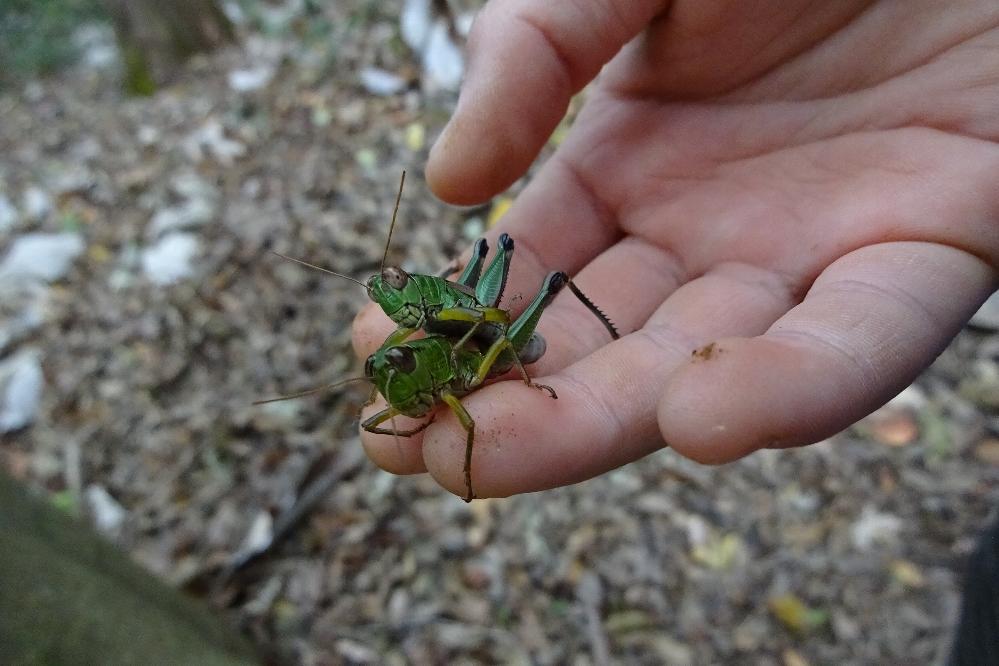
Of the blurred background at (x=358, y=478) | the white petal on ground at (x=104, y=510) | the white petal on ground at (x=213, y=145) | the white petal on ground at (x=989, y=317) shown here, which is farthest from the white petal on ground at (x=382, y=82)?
the white petal on ground at (x=989, y=317)

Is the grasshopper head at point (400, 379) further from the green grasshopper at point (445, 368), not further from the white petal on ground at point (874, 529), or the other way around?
the white petal on ground at point (874, 529)

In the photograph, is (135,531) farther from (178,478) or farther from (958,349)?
(958,349)

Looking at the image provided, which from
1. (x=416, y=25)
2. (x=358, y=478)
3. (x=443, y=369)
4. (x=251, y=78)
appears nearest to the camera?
(x=443, y=369)

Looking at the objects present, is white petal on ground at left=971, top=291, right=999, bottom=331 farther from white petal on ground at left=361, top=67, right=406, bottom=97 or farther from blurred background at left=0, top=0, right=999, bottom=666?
white petal on ground at left=361, top=67, right=406, bottom=97

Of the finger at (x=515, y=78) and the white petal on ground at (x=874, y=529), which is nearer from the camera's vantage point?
the finger at (x=515, y=78)

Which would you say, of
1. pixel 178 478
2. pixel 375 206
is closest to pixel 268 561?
pixel 178 478

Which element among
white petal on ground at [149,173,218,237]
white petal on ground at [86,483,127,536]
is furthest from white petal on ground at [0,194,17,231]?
white petal on ground at [86,483,127,536]

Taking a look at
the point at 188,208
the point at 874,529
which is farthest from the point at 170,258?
the point at 874,529

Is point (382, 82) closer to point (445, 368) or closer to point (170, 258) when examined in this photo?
point (170, 258)
